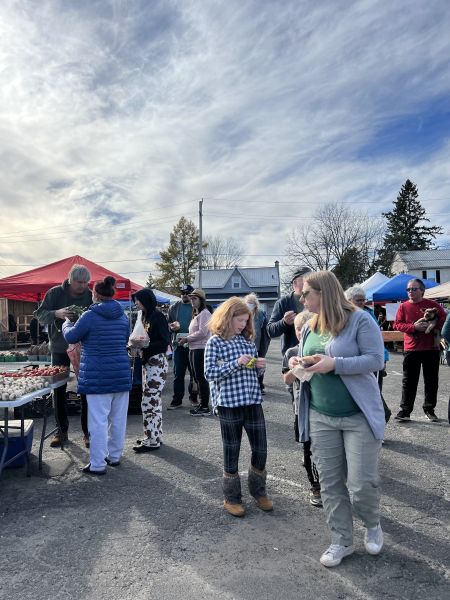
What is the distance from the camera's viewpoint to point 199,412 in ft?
22.4

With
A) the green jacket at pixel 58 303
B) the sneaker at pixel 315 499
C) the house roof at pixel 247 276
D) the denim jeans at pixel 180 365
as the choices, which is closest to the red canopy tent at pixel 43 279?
the denim jeans at pixel 180 365

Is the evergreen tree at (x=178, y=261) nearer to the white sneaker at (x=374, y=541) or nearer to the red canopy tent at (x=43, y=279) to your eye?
the red canopy tent at (x=43, y=279)

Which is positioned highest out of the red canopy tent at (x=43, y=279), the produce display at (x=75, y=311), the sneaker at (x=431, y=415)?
the red canopy tent at (x=43, y=279)

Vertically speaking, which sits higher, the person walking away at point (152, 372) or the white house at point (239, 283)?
the white house at point (239, 283)

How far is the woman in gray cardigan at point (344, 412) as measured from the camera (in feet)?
8.75

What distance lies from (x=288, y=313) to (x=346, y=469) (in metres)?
1.72

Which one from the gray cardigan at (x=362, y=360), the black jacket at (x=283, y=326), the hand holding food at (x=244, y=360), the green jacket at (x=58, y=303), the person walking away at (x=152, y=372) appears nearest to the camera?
the gray cardigan at (x=362, y=360)

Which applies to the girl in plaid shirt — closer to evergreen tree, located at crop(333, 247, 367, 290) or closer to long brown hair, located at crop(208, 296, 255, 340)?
long brown hair, located at crop(208, 296, 255, 340)

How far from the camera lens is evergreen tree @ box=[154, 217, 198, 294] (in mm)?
49781

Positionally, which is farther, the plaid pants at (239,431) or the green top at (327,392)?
the plaid pants at (239,431)

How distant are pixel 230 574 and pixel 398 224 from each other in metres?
61.9

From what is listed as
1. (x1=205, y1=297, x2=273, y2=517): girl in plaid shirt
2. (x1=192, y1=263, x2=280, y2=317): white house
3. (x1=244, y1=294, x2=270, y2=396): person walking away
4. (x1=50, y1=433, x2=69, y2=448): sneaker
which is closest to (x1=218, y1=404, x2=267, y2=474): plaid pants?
(x1=205, y1=297, x2=273, y2=517): girl in plaid shirt

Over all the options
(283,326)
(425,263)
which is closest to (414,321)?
(283,326)

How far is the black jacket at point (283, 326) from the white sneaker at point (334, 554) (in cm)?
204
